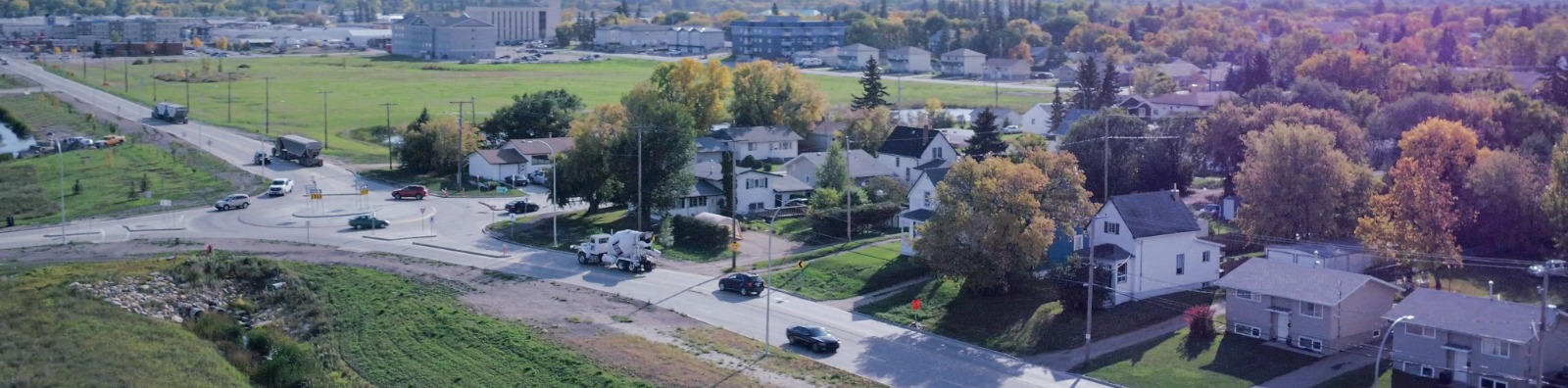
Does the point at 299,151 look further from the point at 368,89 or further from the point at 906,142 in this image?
the point at 368,89

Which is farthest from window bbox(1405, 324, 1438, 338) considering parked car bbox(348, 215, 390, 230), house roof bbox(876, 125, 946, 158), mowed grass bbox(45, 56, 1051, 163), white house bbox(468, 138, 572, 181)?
mowed grass bbox(45, 56, 1051, 163)

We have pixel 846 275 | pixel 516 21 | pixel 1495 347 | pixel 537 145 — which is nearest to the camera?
pixel 1495 347

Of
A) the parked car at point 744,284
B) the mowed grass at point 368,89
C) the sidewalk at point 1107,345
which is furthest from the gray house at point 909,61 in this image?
the sidewalk at point 1107,345

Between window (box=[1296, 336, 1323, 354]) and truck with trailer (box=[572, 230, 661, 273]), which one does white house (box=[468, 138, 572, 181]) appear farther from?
window (box=[1296, 336, 1323, 354])

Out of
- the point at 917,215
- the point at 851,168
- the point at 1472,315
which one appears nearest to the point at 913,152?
the point at 851,168

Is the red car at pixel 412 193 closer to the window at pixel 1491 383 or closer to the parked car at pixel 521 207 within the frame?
the parked car at pixel 521 207

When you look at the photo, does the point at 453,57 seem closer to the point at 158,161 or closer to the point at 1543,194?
the point at 158,161
